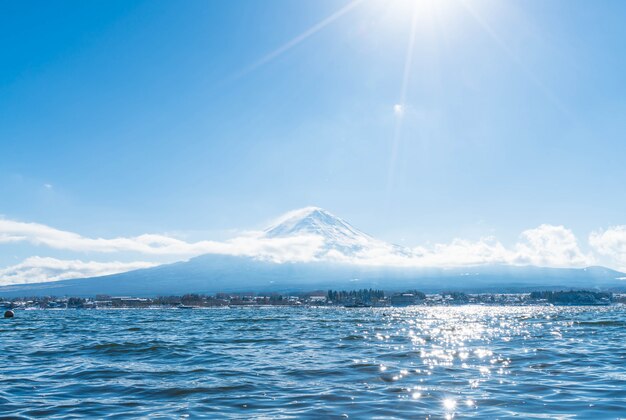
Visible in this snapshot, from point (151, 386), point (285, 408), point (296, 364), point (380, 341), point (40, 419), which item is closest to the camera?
point (40, 419)

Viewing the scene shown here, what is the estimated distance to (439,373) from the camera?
20.0 metres

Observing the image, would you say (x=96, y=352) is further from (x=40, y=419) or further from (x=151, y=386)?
(x=40, y=419)

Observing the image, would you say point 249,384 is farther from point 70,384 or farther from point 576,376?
point 576,376

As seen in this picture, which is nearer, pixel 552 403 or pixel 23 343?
pixel 552 403

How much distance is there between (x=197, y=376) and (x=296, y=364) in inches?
193

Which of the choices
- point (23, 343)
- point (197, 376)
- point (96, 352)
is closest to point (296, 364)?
point (197, 376)

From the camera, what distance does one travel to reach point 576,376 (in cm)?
1903

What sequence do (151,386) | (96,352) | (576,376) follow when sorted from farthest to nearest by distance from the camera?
(96,352) → (576,376) → (151,386)

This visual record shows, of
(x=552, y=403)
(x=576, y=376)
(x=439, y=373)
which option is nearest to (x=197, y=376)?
(x=439, y=373)

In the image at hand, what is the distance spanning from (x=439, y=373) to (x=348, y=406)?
7.16 meters

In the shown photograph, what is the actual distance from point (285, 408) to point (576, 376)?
1160 cm

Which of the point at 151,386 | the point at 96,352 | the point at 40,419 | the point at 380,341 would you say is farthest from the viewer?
the point at 380,341

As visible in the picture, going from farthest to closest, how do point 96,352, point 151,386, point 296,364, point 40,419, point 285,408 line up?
point 96,352
point 296,364
point 151,386
point 285,408
point 40,419

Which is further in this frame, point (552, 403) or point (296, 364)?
point (296, 364)
